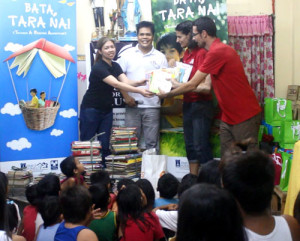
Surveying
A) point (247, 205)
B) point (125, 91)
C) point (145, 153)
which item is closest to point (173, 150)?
point (145, 153)

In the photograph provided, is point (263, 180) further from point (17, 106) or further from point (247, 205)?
point (17, 106)

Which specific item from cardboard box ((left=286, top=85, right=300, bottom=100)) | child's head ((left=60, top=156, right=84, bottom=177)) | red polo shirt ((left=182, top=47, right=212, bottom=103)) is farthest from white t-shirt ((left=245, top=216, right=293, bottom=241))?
cardboard box ((left=286, top=85, right=300, bottom=100))

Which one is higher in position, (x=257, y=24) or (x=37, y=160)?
(x=257, y=24)

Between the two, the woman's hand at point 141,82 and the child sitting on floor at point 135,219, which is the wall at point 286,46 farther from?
the child sitting on floor at point 135,219

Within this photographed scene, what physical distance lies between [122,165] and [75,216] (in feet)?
8.20

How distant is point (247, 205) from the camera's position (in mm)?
1815

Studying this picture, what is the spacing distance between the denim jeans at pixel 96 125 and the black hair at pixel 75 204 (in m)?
2.57

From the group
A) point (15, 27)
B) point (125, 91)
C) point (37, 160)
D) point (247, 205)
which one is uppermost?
point (15, 27)

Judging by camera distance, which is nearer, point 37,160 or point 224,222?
point 224,222

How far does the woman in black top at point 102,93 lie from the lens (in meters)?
5.12

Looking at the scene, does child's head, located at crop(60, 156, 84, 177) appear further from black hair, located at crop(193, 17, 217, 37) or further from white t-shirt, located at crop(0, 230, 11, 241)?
white t-shirt, located at crop(0, 230, 11, 241)

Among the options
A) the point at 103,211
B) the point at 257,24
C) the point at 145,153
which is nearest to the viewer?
the point at 103,211

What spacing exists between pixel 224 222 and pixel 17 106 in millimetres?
4109

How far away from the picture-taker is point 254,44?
18.1 feet
